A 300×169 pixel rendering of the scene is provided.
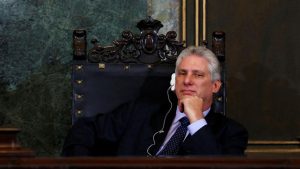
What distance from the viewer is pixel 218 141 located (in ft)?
11.1

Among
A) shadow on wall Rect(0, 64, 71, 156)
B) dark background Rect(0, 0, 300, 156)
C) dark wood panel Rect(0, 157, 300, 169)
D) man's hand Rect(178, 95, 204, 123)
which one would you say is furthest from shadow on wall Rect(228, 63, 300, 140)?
dark wood panel Rect(0, 157, 300, 169)

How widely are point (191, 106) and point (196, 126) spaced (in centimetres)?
14

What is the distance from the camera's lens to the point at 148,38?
3.65m

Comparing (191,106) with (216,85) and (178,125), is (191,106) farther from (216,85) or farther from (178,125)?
(216,85)

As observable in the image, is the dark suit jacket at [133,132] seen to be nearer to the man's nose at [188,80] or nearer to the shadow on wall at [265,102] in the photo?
the man's nose at [188,80]

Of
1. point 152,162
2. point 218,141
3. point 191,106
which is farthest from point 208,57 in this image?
point 152,162

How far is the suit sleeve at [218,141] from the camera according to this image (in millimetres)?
3158

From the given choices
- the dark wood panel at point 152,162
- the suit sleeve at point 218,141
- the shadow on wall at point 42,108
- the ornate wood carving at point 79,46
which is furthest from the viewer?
the shadow on wall at point 42,108

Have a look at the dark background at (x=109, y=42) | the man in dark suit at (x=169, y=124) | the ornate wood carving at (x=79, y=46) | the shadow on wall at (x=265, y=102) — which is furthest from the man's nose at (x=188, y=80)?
the shadow on wall at (x=265, y=102)

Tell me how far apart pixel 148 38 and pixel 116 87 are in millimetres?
284

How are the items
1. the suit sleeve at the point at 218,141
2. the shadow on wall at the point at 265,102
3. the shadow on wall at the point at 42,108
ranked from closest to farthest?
the suit sleeve at the point at 218,141 < the shadow on wall at the point at 42,108 < the shadow on wall at the point at 265,102

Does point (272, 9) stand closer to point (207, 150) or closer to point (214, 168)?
point (207, 150)

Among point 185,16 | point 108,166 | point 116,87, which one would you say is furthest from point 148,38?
point 108,166

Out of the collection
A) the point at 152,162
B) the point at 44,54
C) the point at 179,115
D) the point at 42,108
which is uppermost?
the point at 44,54
